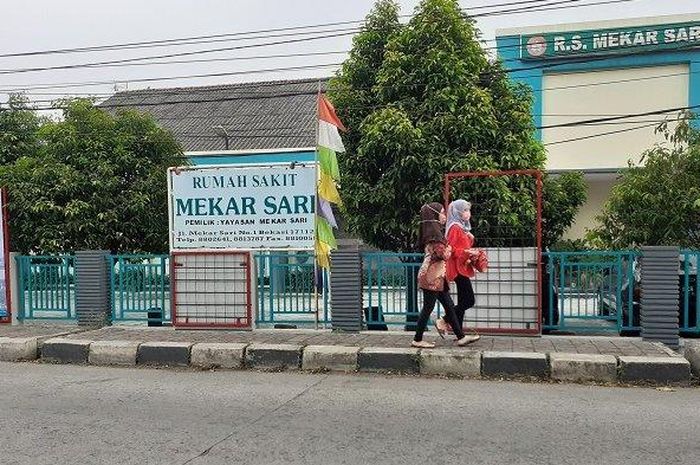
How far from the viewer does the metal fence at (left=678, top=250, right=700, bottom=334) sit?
738cm

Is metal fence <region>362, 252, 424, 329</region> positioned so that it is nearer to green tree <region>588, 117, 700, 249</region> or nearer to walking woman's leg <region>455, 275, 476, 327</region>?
walking woman's leg <region>455, 275, 476, 327</region>

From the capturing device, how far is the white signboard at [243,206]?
28.5ft

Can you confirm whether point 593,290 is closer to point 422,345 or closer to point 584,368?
point 584,368

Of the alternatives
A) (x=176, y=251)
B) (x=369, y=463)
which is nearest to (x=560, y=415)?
(x=369, y=463)

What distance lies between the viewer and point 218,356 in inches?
293

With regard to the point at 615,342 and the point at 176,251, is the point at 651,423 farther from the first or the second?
the point at 176,251

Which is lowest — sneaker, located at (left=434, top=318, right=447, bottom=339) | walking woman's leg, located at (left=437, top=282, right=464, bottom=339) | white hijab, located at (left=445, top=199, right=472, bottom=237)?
sneaker, located at (left=434, top=318, right=447, bottom=339)

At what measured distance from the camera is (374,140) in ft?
29.9

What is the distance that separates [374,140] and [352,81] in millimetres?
1539

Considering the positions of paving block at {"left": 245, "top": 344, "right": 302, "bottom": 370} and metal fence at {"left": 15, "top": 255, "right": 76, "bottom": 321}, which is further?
metal fence at {"left": 15, "top": 255, "right": 76, "bottom": 321}

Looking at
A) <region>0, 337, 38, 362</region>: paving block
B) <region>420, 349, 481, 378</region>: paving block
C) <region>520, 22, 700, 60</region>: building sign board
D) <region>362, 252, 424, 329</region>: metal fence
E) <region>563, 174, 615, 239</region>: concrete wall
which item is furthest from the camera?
<region>563, 174, 615, 239</region>: concrete wall

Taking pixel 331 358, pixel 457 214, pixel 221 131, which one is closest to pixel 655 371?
pixel 457 214

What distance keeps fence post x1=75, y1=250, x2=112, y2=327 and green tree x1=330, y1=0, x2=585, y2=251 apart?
3.61m

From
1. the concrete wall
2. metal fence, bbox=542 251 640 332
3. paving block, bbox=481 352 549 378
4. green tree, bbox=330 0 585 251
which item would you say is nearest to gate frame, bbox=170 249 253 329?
green tree, bbox=330 0 585 251
